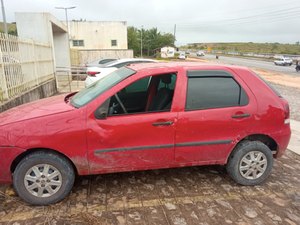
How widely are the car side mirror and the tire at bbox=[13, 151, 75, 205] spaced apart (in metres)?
0.67

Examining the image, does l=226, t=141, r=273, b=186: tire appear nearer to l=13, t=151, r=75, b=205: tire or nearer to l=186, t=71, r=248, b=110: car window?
l=186, t=71, r=248, b=110: car window

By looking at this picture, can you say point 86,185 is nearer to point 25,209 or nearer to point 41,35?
point 25,209

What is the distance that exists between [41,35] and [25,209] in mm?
9730

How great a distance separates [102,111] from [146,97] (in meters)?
0.78

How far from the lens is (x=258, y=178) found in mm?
3633

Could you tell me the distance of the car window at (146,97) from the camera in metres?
3.18

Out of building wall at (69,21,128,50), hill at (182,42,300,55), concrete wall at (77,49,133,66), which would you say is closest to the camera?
concrete wall at (77,49,133,66)

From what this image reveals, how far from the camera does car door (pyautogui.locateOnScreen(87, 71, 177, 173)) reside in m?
3.06

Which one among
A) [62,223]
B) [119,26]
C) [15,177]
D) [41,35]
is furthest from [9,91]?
[119,26]

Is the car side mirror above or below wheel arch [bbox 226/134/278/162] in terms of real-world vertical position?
above

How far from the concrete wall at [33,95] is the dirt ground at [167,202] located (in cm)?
298

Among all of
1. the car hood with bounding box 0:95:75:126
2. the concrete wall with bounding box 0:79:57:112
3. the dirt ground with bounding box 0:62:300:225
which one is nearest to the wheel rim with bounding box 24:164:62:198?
the dirt ground with bounding box 0:62:300:225

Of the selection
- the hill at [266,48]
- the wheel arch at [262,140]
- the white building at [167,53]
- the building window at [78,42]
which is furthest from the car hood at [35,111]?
the hill at [266,48]

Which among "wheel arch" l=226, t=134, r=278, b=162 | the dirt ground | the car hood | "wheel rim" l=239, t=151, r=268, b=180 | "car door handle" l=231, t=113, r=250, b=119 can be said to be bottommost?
the dirt ground
